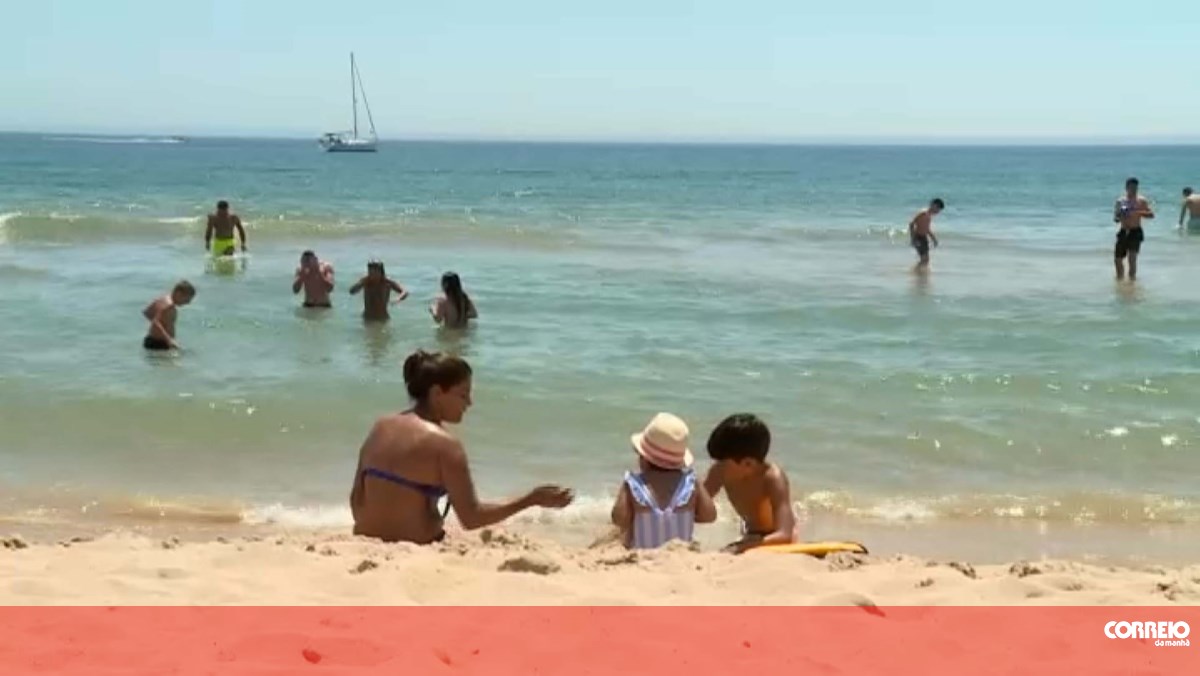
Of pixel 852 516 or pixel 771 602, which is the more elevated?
pixel 771 602

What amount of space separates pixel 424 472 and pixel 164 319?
Result: 24.9 ft

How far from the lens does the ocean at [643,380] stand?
7.49m

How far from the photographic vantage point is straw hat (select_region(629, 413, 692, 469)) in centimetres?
507

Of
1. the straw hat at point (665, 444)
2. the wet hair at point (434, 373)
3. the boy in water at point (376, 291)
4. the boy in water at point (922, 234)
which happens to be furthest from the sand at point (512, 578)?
the boy in water at point (922, 234)

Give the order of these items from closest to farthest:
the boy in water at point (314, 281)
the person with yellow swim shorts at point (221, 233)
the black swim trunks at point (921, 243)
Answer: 1. the boy in water at point (314, 281)
2. the person with yellow swim shorts at point (221, 233)
3. the black swim trunks at point (921, 243)

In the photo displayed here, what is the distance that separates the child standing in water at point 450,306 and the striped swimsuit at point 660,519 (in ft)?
26.3

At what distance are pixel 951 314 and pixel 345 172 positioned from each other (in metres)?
55.1

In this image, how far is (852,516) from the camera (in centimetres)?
734
